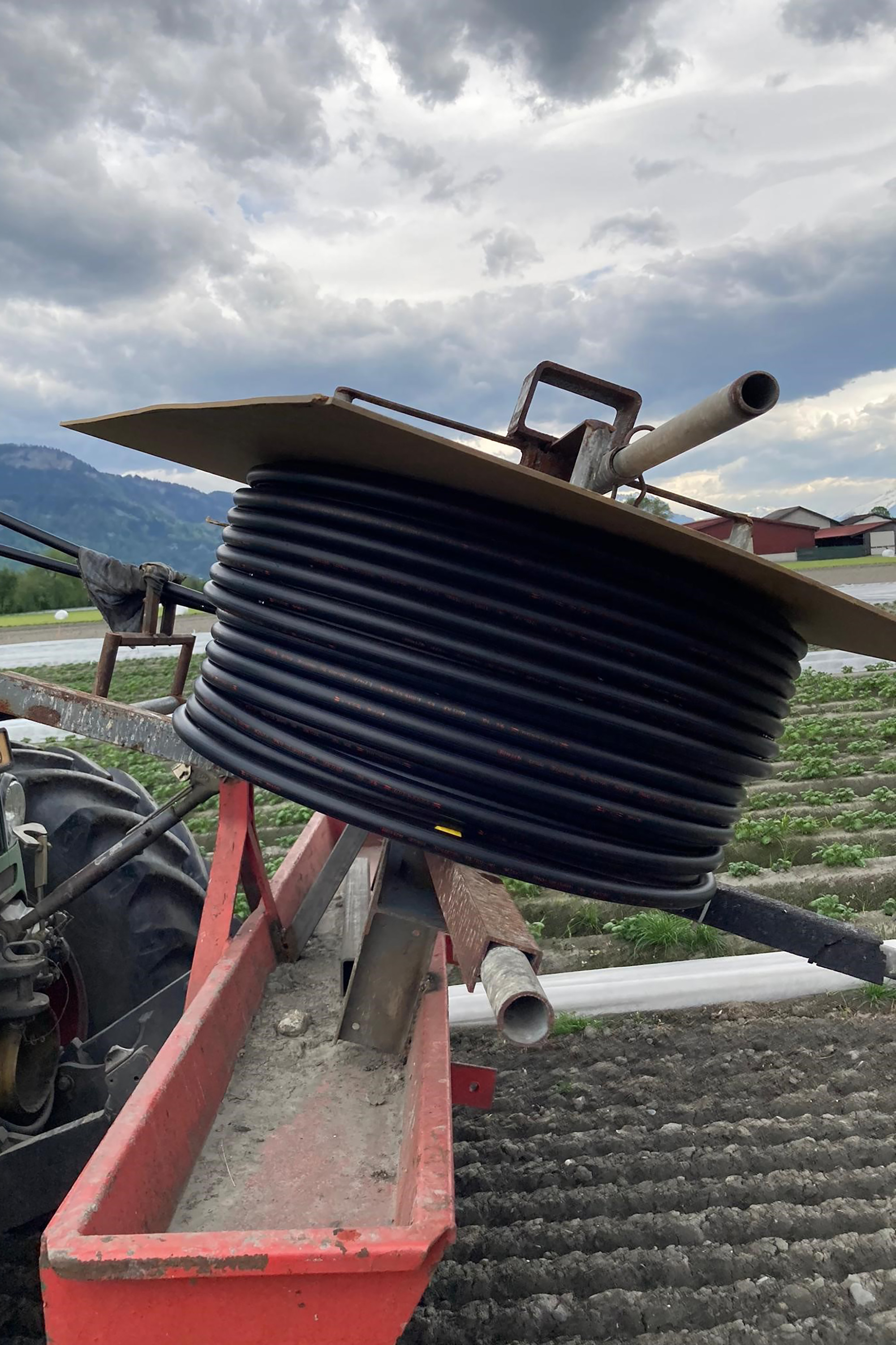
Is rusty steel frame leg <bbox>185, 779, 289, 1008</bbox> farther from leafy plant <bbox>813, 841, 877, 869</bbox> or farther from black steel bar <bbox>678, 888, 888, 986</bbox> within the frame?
leafy plant <bbox>813, 841, 877, 869</bbox>

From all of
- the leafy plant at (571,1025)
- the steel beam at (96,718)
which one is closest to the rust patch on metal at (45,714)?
the steel beam at (96,718)

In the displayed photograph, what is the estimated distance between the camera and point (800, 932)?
6.97 ft

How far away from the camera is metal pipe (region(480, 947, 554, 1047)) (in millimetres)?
1263

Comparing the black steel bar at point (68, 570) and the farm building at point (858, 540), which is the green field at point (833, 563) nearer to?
the farm building at point (858, 540)

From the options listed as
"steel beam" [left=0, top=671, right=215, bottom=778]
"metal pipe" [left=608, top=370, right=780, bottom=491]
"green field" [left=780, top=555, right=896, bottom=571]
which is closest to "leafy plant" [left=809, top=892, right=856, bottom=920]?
"steel beam" [left=0, top=671, right=215, bottom=778]

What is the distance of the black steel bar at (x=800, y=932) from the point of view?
2.11m

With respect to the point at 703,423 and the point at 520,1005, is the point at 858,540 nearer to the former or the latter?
the point at 703,423

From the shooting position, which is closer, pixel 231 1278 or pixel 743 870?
pixel 231 1278

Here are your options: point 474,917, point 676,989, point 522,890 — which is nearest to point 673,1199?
point 676,989

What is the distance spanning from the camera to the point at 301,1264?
4.01 feet

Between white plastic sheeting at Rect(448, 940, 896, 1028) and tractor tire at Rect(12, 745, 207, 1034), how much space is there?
1377 mm

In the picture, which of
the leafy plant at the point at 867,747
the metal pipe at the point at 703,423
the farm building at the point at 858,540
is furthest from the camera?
the farm building at the point at 858,540

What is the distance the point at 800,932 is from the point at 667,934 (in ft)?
7.44

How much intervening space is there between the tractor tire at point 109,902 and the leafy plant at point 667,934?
7.61 ft
